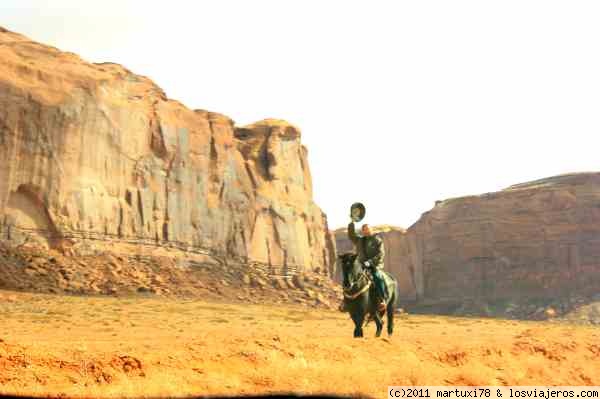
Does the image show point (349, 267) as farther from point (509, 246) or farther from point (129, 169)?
point (509, 246)

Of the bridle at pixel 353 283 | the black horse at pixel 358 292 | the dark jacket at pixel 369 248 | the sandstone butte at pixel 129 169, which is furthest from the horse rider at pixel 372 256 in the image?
the sandstone butte at pixel 129 169

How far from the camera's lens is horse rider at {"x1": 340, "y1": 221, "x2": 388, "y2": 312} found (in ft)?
70.9

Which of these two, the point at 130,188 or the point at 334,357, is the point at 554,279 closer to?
the point at 130,188

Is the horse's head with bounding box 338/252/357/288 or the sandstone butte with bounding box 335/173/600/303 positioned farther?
the sandstone butte with bounding box 335/173/600/303

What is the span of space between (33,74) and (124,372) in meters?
48.0

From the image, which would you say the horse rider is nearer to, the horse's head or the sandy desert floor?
the horse's head

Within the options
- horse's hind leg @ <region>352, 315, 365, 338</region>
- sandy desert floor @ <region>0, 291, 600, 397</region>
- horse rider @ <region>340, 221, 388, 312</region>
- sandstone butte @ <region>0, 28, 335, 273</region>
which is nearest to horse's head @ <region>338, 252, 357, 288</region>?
horse rider @ <region>340, 221, 388, 312</region>

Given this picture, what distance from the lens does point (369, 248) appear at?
21.8 metres

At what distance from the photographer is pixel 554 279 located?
109 metres

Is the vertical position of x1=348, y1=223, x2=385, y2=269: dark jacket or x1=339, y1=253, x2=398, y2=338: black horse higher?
x1=348, y1=223, x2=385, y2=269: dark jacket

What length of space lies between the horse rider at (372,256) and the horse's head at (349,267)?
691mm

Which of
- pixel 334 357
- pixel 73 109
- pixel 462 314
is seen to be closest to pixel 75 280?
pixel 73 109

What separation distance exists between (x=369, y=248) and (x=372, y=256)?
0.20 meters

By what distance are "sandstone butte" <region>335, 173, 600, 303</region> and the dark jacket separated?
8886cm
